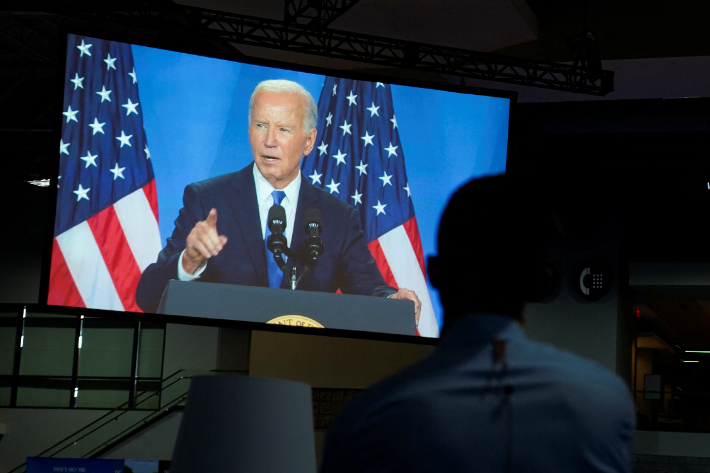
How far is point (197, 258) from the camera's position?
5270 millimetres

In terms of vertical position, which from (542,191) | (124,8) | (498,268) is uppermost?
(124,8)

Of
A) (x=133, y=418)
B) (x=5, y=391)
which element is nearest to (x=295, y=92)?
(x=133, y=418)

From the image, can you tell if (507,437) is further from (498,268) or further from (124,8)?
(124,8)

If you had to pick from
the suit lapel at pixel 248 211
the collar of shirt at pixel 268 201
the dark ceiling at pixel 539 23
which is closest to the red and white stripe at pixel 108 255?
the suit lapel at pixel 248 211

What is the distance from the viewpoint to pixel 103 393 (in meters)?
14.8

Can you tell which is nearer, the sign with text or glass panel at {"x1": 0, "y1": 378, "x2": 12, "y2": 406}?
the sign with text

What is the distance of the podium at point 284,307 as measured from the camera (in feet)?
17.1

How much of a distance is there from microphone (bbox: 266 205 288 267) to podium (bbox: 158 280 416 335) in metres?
0.26

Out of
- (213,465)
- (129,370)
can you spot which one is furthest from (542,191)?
(129,370)

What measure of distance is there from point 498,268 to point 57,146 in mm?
4681

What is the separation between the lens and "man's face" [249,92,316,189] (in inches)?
219

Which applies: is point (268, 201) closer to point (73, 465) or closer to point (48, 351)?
point (73, 465)

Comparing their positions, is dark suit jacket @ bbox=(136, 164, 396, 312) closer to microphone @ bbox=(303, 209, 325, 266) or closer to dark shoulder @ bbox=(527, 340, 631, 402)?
microphone @ bbox=(303, 209, 325, 266)

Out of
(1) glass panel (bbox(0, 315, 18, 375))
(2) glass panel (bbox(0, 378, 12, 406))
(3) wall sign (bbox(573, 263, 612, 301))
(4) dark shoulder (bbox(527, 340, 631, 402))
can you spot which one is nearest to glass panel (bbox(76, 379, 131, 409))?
(2) glass panel (bbox(0, 378, 12, 406))
